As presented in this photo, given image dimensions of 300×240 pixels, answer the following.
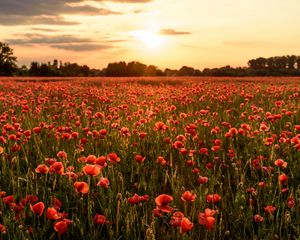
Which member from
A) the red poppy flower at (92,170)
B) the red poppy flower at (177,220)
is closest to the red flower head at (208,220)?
the red poppy flower at (177,220)

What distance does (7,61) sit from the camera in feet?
281

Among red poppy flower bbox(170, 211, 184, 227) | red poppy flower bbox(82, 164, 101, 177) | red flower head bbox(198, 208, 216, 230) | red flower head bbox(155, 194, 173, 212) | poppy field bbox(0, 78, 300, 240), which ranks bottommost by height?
poppy field bbox(0, 78, 300, 240)

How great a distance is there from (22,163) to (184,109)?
16.6ft

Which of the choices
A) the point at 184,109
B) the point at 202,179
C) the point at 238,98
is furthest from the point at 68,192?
the point at 238,98

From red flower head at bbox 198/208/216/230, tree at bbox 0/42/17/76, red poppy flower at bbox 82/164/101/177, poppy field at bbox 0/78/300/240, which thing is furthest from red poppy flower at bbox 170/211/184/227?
tree at bbox 0/42/17/76

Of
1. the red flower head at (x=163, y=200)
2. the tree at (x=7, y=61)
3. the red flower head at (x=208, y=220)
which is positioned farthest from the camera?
the tree at (x=7, y=61)

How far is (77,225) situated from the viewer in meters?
2.71

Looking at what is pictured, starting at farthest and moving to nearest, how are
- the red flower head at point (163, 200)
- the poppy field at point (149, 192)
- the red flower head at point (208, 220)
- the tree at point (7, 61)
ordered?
1. the tree at point (7, 61)
2. the poppy field at point (149, 192)
3. the red flower head at point (163, 200)
4. the red flower head at point (208, 220)

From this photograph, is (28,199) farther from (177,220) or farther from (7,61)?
(7,61)

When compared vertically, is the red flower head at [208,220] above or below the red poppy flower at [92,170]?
below

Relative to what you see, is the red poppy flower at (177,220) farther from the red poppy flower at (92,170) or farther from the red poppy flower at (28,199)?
the red poppy flower at (28,199)

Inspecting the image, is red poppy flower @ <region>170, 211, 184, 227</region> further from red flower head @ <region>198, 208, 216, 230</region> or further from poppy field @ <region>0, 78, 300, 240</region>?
red flower head @ <region>198, 208, 216, 230</region>

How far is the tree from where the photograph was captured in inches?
3287

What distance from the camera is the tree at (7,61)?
8350 centimetres
